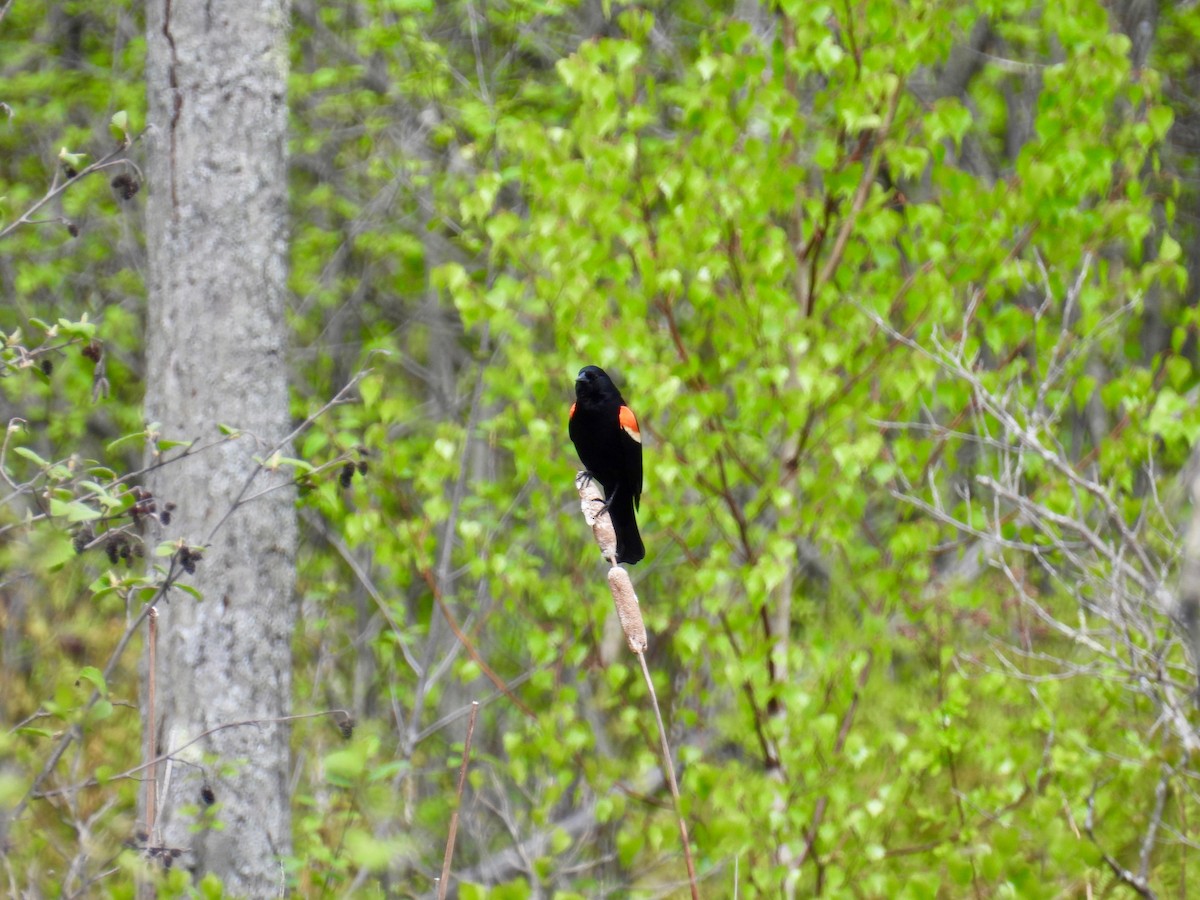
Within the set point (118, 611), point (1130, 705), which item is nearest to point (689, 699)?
point (1130, 705)

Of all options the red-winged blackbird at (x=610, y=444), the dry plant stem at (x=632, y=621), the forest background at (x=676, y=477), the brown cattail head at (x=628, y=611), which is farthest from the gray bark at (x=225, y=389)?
the brown cattail head at (x=628, y=611)

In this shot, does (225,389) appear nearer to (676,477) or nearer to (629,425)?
(629,425)

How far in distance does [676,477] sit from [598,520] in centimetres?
238

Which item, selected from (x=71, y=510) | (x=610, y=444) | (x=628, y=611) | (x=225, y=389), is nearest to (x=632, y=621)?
(x=628, y=611)

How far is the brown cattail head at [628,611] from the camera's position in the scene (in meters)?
1.50

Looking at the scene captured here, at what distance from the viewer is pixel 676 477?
4.34m

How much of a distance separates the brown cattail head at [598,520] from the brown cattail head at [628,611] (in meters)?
0.09

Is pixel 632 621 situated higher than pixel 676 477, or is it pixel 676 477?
pixel 632 621

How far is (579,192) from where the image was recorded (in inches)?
158

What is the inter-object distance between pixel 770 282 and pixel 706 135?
1.84 ft

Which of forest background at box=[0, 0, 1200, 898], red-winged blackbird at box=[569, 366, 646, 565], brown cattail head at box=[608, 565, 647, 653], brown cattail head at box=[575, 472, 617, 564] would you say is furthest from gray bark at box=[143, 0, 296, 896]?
brown cattail head at box=[608, 565, 647, 653]

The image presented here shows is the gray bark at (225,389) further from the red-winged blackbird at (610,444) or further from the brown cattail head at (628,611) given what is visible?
the brown cattail head at (628,611)

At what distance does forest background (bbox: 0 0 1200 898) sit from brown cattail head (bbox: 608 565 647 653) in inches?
18.8

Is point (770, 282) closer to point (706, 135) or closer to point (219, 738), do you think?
point (706, 135)
